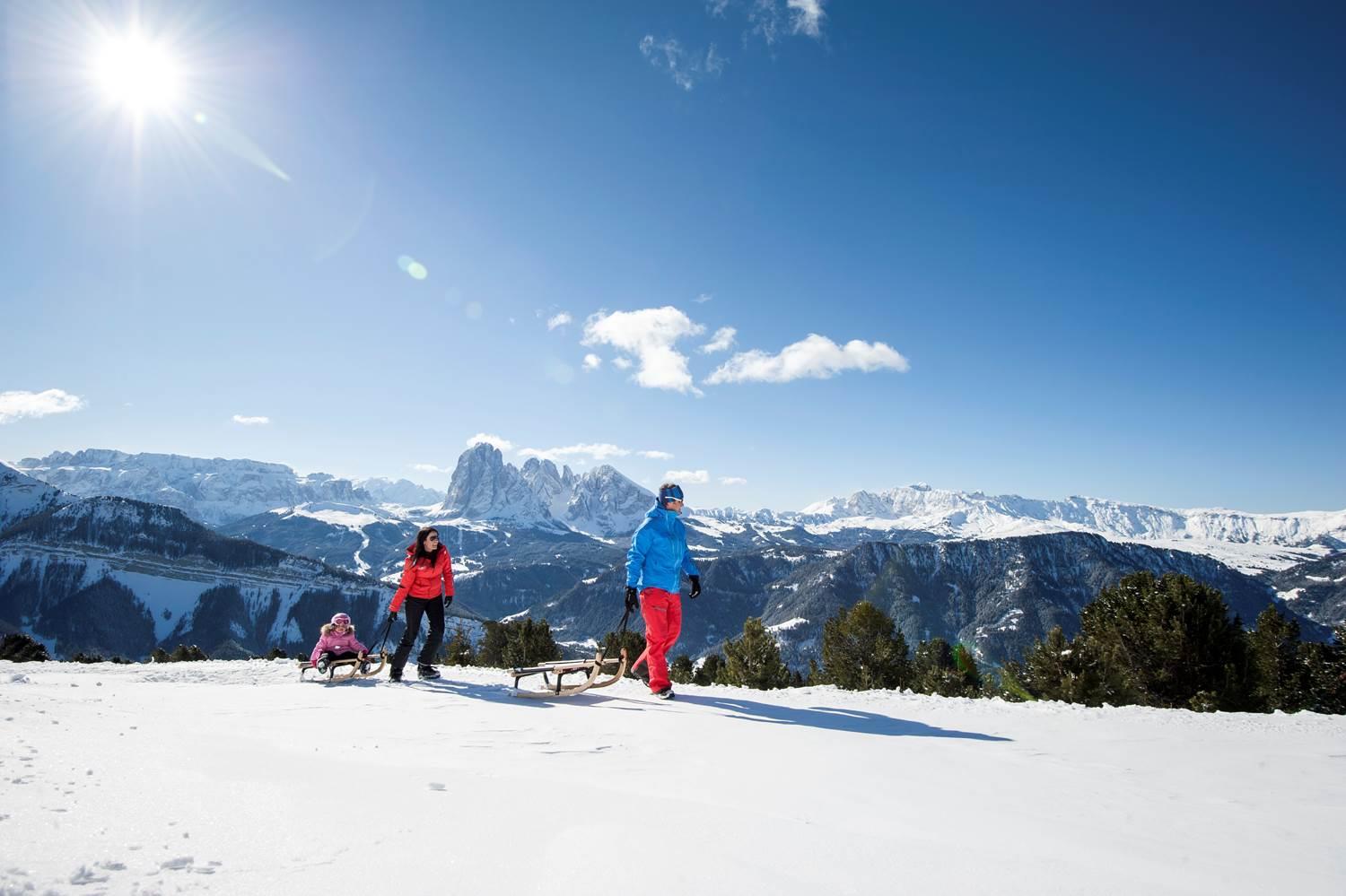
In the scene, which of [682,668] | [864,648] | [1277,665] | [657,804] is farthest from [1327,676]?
[864,648]

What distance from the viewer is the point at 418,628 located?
543 inches

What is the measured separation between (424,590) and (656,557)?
5.78 metres

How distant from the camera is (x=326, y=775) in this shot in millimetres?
4734

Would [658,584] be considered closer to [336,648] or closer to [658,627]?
[658,627]

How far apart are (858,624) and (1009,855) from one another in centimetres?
5302

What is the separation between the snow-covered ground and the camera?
9.84 feet

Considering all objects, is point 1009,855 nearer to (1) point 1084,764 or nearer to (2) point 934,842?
(2) point 934,842

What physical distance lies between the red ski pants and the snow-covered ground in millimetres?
2536

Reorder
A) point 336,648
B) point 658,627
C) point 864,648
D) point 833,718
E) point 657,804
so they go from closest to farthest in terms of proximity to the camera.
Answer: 1. point 657,804
2. point 833,718
3. point 658,627
4. point 336,648
5. point 864,648

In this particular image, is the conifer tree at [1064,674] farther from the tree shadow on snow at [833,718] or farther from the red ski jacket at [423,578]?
the red ski jacket at [423,578]

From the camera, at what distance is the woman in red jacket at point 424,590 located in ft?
44.1

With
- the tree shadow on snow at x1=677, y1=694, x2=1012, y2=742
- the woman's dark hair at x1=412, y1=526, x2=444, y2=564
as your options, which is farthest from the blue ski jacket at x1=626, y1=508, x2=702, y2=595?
the woman's dark hair at x1=412, y1=526, x2=444, y2=564

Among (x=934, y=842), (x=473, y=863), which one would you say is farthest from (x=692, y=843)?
(x=934, y=842)

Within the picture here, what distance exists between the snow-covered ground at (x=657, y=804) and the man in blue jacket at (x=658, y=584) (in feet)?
8.45
